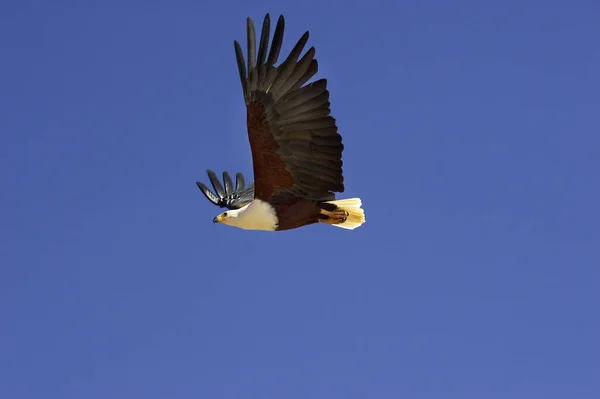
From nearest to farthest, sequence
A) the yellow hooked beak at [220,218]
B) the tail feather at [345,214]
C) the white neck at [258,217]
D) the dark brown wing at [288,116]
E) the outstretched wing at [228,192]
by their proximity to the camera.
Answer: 1. the dark brown wing at [288,116]
2. the white neck at [258,217]
3. the tail feather at [345,214]
4. the yellow hooked beak at [220,218]
5. the outstretched wing at [228,192]

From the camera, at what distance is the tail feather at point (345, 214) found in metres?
12.2

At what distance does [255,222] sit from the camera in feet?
39.5

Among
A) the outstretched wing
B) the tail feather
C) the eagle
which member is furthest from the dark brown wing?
the outstretched wing

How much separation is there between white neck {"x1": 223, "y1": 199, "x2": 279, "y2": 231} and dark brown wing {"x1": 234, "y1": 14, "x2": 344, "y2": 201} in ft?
1.41

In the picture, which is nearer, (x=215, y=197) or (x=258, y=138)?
(x=258, y=138)

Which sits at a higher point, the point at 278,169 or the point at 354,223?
the point at 278,169

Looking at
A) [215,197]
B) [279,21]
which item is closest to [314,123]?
[279,21]

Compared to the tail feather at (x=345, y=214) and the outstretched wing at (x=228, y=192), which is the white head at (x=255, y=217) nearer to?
the tail feather at (x=345, y=214)

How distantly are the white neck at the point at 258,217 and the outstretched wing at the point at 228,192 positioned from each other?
1706 millimetres

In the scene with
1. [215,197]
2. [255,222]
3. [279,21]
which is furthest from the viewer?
[215,197]

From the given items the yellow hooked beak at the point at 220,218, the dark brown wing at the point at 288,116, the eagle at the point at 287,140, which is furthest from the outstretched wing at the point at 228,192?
the dark brown wing at the point at 288,116

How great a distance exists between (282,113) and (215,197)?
3.52 metres

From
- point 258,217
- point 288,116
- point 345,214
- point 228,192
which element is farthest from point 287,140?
point 228,192

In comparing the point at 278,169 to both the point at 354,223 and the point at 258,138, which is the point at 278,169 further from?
the point at 354,223
